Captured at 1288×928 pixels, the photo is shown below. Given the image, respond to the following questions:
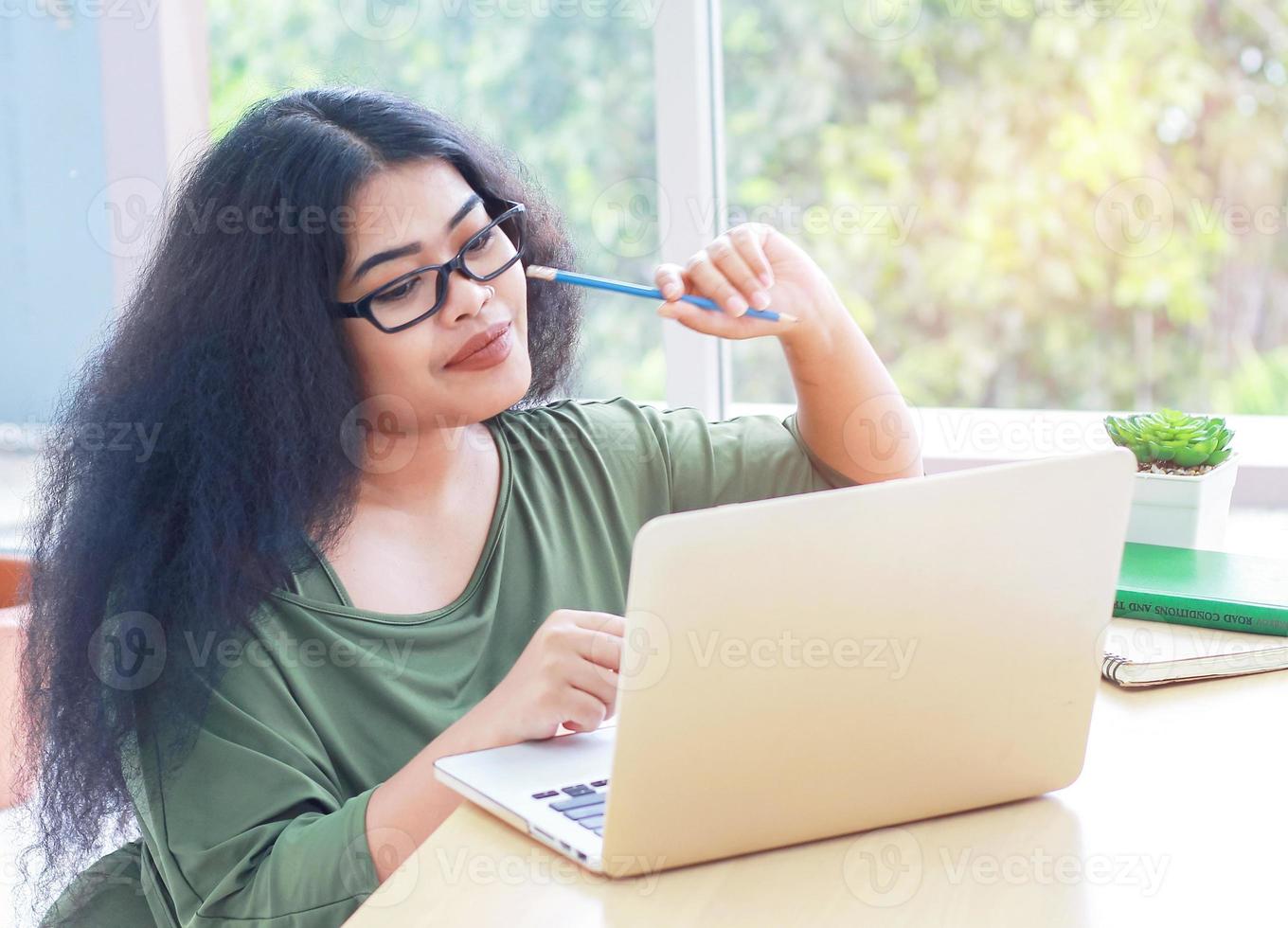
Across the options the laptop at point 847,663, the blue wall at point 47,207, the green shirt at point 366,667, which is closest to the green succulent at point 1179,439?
the green shirt at point 366,667

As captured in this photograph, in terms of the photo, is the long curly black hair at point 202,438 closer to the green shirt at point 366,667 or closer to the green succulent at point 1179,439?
the green shirt at point 366,667

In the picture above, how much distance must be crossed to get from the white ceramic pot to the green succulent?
2 cm

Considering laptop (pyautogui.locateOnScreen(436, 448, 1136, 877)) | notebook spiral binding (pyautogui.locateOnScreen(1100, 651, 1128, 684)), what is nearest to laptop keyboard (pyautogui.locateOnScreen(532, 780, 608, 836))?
laptop (pyautogui.locateOnScreen(436, 448, 1136, 877))

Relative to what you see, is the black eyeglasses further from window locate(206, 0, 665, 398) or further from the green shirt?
window locate(206, 0, 665, 398)

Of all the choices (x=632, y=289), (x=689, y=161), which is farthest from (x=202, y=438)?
(x=689, y=161)

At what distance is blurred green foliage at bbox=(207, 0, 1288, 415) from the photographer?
253 centimetres

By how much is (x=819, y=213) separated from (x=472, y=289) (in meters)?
1.95

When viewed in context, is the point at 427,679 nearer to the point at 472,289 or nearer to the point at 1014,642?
the point at 472,289

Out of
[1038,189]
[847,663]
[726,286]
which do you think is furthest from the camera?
[1038,189]

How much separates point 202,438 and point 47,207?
1.62 meters

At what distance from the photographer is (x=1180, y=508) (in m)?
1.31

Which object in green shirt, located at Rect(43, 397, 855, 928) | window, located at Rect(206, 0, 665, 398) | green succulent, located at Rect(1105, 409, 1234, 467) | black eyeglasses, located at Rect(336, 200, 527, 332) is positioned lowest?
green shirt, located at Rect(43, 397, 855, 928)

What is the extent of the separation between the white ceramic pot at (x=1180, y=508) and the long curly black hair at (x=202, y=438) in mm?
765

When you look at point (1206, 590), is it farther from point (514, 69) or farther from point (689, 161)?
point (514, 69)
